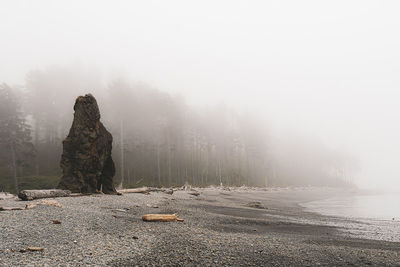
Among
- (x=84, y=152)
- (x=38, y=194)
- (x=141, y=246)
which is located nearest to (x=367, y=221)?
(x=141, y=246)

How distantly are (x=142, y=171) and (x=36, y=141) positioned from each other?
2772 cm

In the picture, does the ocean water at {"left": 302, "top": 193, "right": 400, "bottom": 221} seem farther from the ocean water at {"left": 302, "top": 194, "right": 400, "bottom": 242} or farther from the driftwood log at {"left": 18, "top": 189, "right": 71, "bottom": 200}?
the driftwood log at {"left": 18, "top": 189, "right": 71, "bottom": 200}

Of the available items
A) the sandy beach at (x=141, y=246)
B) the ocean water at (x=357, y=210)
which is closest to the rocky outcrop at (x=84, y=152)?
the sandy beach at (x=141, y=246)

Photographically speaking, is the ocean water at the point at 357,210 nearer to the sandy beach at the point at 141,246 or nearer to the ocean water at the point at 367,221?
the ocean water at the point at 367,221

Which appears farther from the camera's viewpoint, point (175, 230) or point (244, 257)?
point (175, 230)

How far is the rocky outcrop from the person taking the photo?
19484 mm

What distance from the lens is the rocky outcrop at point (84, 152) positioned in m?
19.5

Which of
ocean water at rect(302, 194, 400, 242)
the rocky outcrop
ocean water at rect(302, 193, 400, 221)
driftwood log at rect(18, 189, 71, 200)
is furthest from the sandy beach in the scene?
ocean water at rect(302, 193, 400, 221)

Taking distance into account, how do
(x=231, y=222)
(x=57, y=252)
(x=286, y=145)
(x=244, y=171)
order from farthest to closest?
Answer: (x=286, y=145) → (x=244, y=171) → (x=231, y=222) → (x=57, y=252)

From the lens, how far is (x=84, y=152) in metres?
19.7

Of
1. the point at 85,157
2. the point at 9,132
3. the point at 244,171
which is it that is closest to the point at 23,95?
the point at 9,132

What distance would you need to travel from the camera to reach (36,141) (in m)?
58.9

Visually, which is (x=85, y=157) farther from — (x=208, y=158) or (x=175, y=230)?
(x=208, y=158)

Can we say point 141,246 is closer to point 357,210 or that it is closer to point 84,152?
point 84,152
